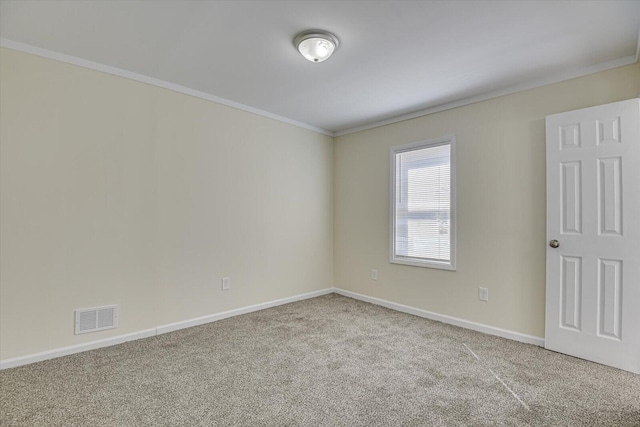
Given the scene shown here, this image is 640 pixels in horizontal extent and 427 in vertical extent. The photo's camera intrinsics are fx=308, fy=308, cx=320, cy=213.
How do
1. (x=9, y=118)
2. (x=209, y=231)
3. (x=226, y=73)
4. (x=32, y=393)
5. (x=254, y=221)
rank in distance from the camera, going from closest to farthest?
(x=32, y=393) < (x=9, y=118) < (x=226, y=73) < (x=209, y=231) < (x=254, y=221)

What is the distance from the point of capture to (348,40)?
2.23 meters

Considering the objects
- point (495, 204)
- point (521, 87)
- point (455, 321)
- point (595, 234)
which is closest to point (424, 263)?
point (455, 321)

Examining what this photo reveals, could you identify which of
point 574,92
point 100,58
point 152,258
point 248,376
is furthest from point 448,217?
point 100,58

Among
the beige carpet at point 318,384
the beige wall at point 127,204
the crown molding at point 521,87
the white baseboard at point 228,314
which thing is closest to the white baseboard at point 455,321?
the beige carpet at point 318,384

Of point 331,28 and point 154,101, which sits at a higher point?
point 331,28

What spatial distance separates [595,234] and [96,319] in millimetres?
4144

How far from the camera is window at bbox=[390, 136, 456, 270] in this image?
345 centimetres

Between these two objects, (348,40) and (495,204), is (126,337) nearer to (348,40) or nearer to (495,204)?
(348,40)

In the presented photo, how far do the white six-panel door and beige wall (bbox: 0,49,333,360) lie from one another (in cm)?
285

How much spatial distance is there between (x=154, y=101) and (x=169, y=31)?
3.22 feet

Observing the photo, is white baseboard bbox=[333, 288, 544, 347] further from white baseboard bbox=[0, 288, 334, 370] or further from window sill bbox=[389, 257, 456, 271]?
white baseboard bbox=[0, 288, 334, 370]

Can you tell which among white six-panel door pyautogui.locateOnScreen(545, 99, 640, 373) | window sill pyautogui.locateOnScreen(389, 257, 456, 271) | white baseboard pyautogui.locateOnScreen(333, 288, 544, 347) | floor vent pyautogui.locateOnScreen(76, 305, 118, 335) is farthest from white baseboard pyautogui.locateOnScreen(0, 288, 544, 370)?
window sill pyautogui.locateOnScreen(389, 257, 456, 271)

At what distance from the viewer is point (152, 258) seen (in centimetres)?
292

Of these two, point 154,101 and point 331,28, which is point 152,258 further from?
point 331,28
